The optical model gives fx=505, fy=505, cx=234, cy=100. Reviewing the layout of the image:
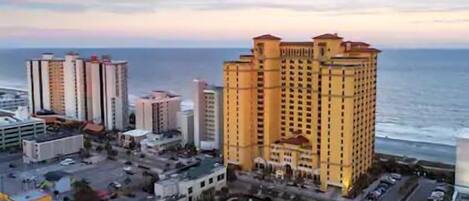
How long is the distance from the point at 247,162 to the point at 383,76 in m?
42.9

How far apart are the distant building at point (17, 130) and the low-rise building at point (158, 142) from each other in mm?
5595

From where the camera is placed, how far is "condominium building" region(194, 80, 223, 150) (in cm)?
2300

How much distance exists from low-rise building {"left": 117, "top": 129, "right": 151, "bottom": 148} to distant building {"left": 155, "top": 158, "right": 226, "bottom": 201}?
727 centimetres

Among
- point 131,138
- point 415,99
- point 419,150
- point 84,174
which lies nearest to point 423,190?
point 419,150

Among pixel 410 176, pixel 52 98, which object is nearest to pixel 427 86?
pixel 410 176

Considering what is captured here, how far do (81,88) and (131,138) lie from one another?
6982 millimetres

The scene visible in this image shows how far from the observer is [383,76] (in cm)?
5894

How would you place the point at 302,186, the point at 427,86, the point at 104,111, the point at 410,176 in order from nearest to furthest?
the point at 302,186, the point at 410,176, the point at 104,111, the point at 427,86

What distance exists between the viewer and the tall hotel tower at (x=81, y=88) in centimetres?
2806

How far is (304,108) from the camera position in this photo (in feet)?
63.0

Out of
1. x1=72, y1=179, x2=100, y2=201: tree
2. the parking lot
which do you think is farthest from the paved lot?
x1=72, y1=179, x2=100, y2=201: tree

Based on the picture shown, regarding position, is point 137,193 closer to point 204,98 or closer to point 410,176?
point 204,98

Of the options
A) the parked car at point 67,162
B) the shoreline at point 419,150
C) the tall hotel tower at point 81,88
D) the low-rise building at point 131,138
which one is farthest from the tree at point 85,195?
the shoreline at point 419,150

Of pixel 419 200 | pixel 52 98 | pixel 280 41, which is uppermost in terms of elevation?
pixel 280 41
